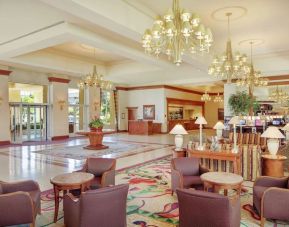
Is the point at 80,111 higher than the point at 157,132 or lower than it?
higher

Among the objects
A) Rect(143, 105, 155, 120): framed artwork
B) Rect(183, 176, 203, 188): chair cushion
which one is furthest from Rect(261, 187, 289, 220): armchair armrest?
Rect(143, 105, 155, 120): framed artwork

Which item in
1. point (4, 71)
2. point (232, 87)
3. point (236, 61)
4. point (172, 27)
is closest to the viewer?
point (172, 27)

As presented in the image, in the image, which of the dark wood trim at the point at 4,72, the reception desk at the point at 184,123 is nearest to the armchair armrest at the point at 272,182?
the dark wood trim at the point at 4,72

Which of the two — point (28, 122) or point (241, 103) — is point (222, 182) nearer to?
point (241, 103)

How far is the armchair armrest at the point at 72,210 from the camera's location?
2857 millimetres

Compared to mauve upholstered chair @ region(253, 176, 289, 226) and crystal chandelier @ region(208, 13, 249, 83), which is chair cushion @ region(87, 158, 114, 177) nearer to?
mauve upholstered chair @ region(253, 176, 289, 226)

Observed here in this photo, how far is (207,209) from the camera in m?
2.62

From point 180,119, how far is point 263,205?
17790mm

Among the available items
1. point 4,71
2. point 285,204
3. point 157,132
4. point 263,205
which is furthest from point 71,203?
point 157,132

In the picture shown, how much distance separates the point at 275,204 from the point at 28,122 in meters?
13.2

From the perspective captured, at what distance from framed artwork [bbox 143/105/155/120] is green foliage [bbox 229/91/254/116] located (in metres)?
6.46

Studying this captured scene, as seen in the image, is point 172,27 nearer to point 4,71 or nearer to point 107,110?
point 4,71

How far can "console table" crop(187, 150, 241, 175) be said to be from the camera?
5.11 metres

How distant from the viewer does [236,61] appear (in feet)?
21.5
